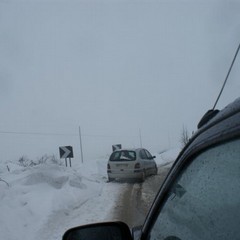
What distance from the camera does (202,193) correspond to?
6.34 feet

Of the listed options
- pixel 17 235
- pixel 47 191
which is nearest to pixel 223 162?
pixel 17 235

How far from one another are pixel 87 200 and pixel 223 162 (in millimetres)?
12956

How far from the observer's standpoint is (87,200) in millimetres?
14320

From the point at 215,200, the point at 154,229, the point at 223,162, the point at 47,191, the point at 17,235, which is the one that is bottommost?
the point at 47,191

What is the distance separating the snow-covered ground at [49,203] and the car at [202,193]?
21.5 ft

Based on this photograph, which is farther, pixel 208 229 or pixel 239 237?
pixel 208 229

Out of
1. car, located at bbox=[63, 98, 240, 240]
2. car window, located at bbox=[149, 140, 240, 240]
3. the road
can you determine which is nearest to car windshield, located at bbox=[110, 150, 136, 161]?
the road

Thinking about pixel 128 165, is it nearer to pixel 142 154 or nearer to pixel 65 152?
pixel 142 154

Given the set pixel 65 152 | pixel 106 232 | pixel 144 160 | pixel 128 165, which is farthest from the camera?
pixel 144 160

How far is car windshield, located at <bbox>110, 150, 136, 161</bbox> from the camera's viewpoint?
1995cm

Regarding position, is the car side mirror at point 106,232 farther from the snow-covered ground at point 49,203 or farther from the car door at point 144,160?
the car door at point 144,160

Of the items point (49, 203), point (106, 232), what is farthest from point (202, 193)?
point (49, 203)

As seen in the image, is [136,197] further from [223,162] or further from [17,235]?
[223,162]

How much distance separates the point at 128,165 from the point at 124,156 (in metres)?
0.65
